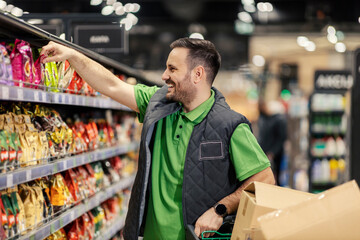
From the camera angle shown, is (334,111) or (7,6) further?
(334,111)

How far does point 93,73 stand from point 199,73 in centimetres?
59

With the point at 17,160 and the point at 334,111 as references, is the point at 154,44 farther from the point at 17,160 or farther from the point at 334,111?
the point at 17,160

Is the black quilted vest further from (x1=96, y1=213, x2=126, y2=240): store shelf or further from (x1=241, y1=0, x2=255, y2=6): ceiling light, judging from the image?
(x1=241, y1=0, x2=255, y2=6): ceiling light

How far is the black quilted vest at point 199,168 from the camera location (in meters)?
2.75

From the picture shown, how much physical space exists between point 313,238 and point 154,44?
11.2 m

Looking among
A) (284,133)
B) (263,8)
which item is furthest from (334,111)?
(263,8)

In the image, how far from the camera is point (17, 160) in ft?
8.86

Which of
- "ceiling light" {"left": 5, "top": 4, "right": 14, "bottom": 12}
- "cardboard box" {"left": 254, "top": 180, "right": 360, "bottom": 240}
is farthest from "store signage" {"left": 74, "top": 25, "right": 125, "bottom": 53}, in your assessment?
"cardboard box" {"left": 254, "top": 180, "right": 360, "bottom": 240}

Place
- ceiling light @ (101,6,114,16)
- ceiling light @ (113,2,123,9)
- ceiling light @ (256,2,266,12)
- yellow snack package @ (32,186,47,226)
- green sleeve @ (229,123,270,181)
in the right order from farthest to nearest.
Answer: ceiling light @ (256,2,266,12), ceiling light @ (101,6,114,16), ceiling light @ (113,2,123,9), yellow snack package @ (32,186,47,226), green sleeve @ (229,123,270,181)

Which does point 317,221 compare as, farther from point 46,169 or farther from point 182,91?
point 46,169

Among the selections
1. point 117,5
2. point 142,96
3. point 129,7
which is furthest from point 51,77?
point 129,7

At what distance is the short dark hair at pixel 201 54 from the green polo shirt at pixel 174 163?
0.64 ft

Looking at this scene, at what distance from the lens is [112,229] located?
477 cm

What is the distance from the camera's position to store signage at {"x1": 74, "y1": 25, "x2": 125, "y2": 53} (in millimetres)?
5180
